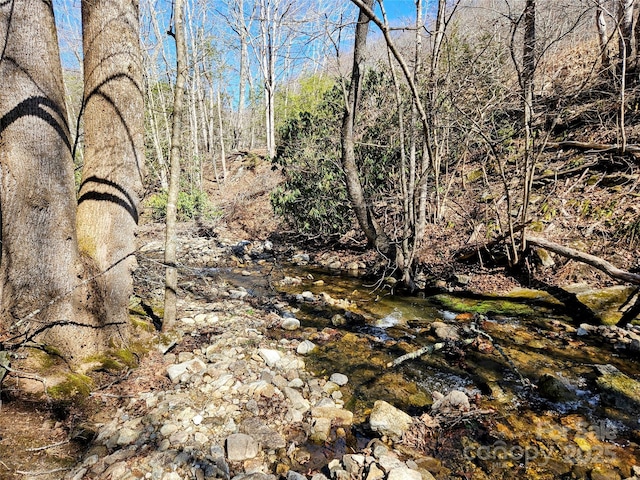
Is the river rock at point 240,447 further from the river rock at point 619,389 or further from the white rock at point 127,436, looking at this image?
the river rock at point 619,389

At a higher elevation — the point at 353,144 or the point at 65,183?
the point at 353,144

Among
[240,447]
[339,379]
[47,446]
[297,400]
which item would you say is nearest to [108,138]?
[47,446]

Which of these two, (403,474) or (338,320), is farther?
(338,320)

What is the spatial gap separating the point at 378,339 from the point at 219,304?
2493 millimetres

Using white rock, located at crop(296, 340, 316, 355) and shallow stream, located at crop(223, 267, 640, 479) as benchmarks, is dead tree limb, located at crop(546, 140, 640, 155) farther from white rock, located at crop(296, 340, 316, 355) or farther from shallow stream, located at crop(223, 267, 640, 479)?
white rock, located at crop(296, 340, 316, 355)

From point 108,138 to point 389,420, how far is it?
3.42 metres

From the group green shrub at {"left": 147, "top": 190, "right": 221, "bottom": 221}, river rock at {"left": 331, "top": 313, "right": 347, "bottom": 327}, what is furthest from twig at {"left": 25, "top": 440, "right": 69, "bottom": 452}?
green shrub at {"left": 147, "top": 190, "right": 221, "bottom": 221}

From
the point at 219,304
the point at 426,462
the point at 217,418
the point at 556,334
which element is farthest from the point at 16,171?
the point at 556,334

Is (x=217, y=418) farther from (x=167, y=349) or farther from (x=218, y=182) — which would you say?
(x=218, y=182)

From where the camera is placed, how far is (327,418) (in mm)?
2818

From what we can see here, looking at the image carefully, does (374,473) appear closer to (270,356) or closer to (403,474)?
(403,474)

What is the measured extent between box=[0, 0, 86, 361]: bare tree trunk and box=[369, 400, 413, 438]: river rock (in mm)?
2519

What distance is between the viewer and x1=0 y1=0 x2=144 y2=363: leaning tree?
238cm

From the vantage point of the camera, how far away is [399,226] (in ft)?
24.6
